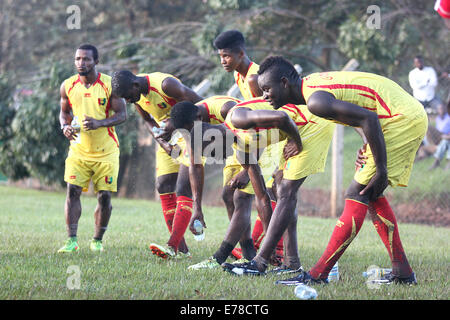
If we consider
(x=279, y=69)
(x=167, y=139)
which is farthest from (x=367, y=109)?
(x=167, y=139)

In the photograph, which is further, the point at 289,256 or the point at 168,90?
the point at 168,90

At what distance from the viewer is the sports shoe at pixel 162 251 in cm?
623

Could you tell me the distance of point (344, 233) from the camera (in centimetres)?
506

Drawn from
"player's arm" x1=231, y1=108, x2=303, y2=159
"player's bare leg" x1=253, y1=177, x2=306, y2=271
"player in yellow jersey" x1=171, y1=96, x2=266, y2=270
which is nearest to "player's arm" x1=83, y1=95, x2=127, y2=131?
"player in yellow jersey" x1=171, y1=96, x2=266, y2=270

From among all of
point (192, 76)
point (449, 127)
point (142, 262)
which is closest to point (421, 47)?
point (449, 127)

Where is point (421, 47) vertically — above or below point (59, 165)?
above

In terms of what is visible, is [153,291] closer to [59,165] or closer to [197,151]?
[197,151]

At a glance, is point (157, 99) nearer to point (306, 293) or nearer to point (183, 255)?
point (183, 255)

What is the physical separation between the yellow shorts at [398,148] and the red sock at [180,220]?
2.23 meters

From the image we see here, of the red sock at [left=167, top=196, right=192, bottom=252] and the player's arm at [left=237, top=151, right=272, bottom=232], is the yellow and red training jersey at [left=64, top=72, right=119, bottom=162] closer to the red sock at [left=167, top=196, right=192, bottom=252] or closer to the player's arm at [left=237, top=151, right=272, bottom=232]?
the red sock at [left=167, top=196, right=192, bottom=252]

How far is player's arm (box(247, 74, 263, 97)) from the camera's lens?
631cm
